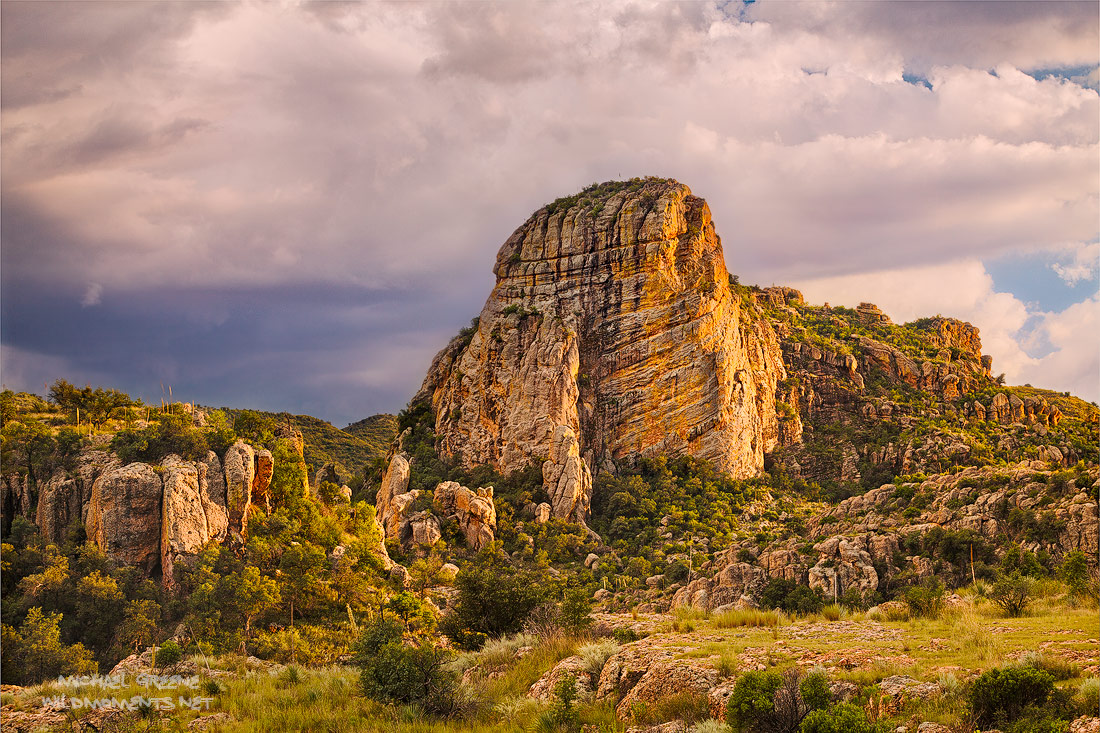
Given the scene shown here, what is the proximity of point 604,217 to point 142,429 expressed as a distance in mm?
62922

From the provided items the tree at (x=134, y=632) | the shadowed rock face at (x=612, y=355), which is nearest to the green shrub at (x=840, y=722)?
the tree at (x=134, y=632)

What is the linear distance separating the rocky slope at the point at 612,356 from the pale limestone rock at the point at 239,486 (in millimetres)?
35620

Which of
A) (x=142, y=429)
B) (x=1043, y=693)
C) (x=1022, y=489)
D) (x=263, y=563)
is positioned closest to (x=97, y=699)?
(x=1043, y=693)

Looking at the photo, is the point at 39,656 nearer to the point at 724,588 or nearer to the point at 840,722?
the point at 724,588

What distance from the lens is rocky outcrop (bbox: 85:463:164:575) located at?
4434cm

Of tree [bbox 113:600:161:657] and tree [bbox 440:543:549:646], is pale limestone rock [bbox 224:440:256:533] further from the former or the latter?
tree [bbox 440:543:549:646]

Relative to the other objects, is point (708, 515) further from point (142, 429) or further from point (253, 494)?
point (142, 429)

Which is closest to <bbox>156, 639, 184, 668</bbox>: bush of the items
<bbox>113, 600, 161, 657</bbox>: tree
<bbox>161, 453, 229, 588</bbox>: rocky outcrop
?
<bbox>113, 600, 161, 657</bbox>: tree

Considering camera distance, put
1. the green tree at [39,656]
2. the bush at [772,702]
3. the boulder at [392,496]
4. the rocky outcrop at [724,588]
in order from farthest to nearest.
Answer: the boulder at [392,496] → the rocky outcrop at [724,588] → the green tree at [39,656] → the bush at [772,702]

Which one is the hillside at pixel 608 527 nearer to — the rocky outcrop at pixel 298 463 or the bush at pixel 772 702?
the bush at pixel 772 702

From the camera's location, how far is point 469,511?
66.9 metres

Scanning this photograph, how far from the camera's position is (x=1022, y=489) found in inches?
1710

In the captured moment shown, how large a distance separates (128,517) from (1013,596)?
160ft

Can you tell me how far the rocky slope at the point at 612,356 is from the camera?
83.8 metres
